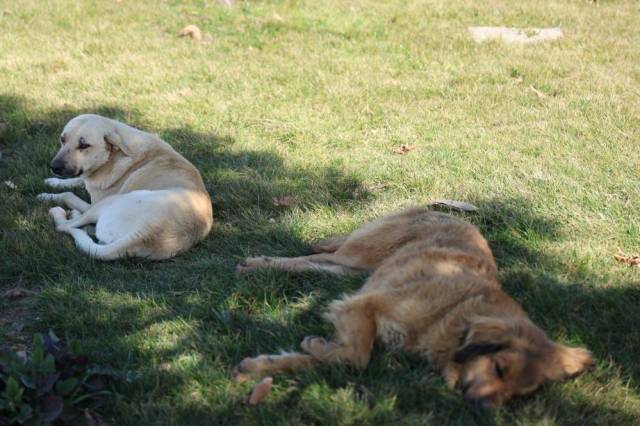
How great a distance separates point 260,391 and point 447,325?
1.00 metres

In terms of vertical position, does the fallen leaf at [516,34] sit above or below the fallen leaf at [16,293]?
above

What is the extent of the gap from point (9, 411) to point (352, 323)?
5.61 feet

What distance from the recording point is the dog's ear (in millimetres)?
5758

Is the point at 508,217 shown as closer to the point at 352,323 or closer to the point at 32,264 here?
the point at 352,323

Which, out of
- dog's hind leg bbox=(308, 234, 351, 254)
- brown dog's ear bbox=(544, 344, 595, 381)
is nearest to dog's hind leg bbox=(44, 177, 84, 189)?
dog's hind leg bbox=(308, 234, 351, 254)

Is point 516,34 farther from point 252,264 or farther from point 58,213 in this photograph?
point 58,213

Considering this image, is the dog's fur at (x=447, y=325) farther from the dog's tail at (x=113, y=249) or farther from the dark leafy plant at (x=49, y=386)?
the dog's tail at (x=113, y=249)

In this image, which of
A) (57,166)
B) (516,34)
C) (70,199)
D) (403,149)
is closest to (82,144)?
(57,166)

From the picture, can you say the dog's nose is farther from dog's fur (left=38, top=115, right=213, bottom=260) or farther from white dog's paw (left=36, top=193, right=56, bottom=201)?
white dog's paw (left=36, top=193, right=56, bottom=201)

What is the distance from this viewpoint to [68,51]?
30.7 ft

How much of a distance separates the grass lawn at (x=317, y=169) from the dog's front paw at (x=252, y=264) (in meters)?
0.13

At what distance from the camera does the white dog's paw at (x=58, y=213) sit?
5.43m

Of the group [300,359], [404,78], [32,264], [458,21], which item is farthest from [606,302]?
[458,21]

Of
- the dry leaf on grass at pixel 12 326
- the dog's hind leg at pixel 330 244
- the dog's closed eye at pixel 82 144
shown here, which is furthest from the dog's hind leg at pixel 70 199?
the dog's hind leg at pixel 330 244
